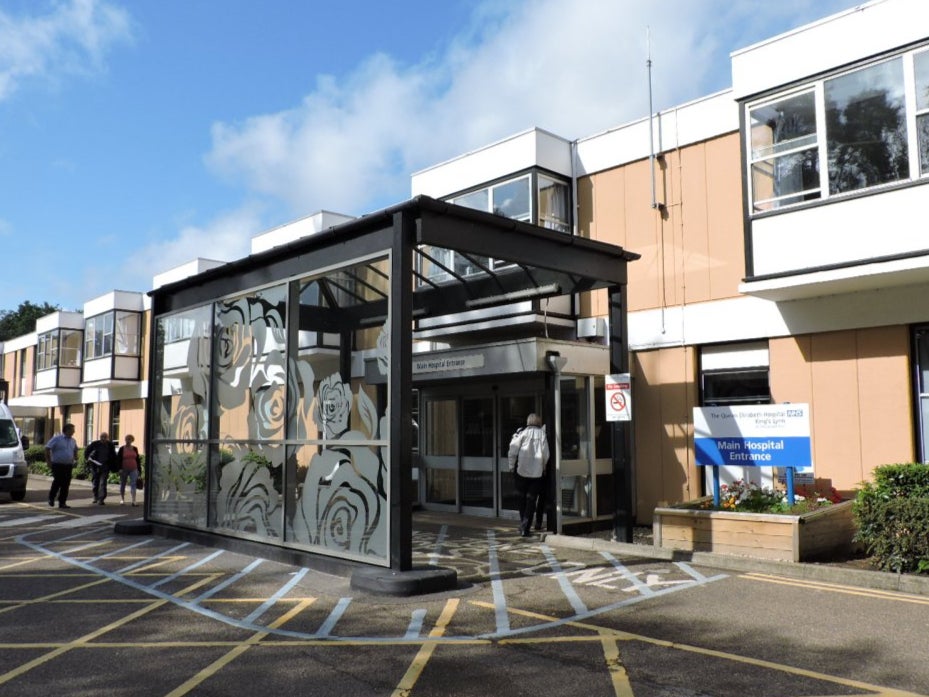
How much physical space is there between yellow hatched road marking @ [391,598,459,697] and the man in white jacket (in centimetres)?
433

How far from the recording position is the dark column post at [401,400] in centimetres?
762

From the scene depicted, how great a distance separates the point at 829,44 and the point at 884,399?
4.72 metres

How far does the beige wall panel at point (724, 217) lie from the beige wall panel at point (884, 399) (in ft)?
7.10

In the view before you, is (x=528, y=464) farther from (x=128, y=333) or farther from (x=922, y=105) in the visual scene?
(x=128, y=333)

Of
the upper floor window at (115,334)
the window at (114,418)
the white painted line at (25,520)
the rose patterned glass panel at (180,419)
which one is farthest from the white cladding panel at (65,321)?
the rose patterned glass panel at (180,419)

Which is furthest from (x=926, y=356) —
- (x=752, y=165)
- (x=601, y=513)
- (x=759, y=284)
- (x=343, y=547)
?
(x=343, y=547)

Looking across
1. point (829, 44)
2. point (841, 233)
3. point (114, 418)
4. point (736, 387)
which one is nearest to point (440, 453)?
point (736, 387)

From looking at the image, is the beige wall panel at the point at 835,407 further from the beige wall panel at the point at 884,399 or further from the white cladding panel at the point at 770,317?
the white cladding panel at the point at 770,317

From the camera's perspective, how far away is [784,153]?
10.8 metres

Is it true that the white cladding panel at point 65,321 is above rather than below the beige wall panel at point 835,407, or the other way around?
above

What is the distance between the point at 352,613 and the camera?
6719 millimetres

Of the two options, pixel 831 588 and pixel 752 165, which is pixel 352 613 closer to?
pixel 831 588

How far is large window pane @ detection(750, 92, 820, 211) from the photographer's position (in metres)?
10.6

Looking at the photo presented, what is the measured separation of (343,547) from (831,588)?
5021 mm
